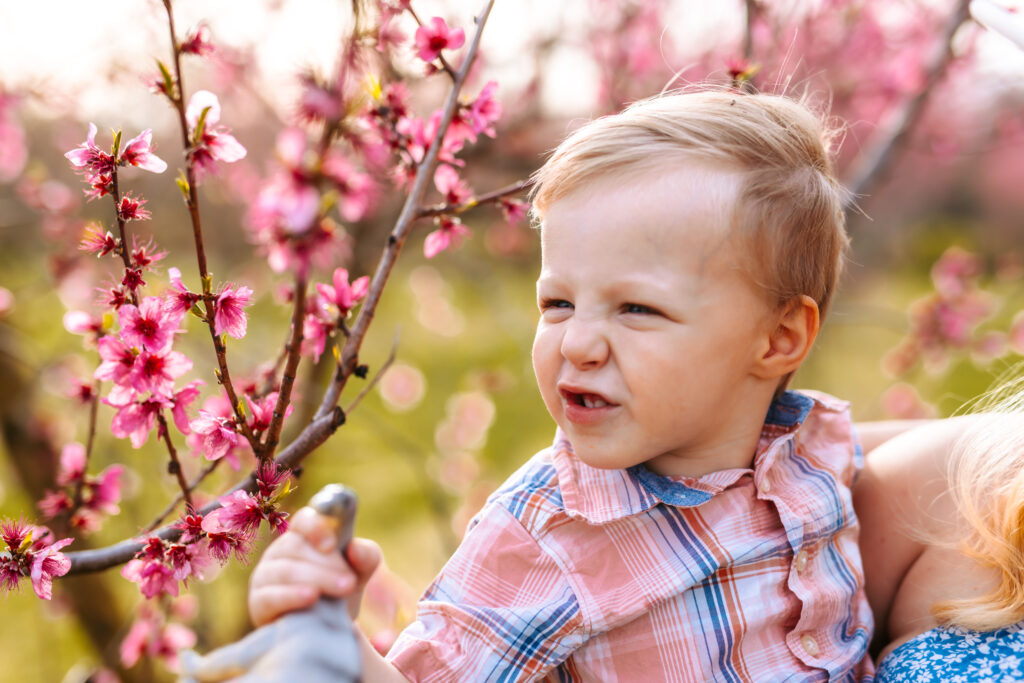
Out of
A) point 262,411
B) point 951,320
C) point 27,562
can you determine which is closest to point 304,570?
point 262,411

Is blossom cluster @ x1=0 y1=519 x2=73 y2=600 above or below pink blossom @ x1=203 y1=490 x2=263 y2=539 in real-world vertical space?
below

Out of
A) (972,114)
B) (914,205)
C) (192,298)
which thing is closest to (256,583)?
(192,298)

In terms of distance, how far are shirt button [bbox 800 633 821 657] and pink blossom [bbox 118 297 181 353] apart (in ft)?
2.87

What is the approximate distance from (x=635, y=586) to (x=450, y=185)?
59 cm

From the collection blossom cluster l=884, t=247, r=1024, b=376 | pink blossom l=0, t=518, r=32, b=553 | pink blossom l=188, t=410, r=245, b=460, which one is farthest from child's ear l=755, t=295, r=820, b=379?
blossom cluster l=884, t=247, r=1024, b=376

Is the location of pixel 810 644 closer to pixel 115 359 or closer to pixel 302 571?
pixel 302 571

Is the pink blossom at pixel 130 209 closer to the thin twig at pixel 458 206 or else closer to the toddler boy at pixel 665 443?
the thin twig at pixel 458 206

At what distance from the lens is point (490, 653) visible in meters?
1.00

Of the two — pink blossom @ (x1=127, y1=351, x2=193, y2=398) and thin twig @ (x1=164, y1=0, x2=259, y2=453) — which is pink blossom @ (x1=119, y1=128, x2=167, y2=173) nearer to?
thin twig @ (x1=164, y1=0, x2=259, y2=453)

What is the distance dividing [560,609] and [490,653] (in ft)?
0.32

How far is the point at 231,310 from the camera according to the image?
89 cm

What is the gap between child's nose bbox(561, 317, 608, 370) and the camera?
0.98 metres

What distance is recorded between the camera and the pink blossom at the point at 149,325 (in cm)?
91

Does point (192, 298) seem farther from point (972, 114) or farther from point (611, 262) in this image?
point (972, 114)
